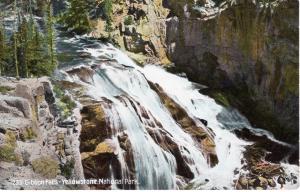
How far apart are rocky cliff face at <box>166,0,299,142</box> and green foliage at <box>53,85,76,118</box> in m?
1.72

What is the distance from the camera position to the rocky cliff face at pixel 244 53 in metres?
9.05

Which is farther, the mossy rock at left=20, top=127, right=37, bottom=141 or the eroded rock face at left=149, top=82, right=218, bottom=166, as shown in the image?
the eroded rock face at left=149, top=82, right=218, bottom=166

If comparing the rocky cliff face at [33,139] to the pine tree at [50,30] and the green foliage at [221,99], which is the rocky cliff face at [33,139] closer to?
the pine tree at [50,30]

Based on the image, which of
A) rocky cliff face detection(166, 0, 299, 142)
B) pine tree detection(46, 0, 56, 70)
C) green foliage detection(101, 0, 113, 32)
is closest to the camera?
pine tree detection(46, 0, 56, 70)

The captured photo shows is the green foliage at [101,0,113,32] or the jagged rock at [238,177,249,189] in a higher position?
the green foliage at [101,0,113,32]

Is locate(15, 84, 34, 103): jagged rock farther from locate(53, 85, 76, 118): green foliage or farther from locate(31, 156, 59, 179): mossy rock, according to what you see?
locate(31, 156, 59, 179): mossy rock

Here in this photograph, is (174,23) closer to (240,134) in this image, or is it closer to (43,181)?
(240,134)

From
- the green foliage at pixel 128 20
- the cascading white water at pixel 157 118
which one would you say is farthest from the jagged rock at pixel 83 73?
the green foliage at pixel 128 20

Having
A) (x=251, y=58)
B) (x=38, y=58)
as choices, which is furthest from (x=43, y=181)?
(x=251, y=58)

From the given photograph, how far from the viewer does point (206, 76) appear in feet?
30.6

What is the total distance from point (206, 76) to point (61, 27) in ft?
7.06

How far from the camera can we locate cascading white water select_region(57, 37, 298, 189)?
8188 millimetres

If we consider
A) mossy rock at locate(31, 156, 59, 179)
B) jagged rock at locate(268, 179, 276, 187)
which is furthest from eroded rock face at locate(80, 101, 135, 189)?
jagged rock at locate(268, 179, 276, 187)

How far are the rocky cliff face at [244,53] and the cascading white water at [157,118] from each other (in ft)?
1.02
